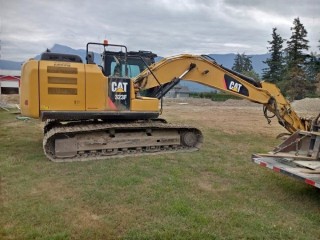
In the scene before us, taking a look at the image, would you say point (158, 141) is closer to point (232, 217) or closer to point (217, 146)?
point (217, 146)

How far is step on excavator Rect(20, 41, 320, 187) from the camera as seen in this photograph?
774cm

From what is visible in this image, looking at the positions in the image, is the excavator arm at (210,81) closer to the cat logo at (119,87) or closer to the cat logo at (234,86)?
the cat logo at (234,86)

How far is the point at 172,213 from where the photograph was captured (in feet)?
16.0

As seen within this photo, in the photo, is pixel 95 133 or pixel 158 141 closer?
pixel 95 133

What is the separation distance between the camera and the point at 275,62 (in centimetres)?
6066

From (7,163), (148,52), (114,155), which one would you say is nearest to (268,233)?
(114,155)

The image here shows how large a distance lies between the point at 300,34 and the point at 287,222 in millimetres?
54431

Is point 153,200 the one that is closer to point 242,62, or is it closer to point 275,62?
point 275,62

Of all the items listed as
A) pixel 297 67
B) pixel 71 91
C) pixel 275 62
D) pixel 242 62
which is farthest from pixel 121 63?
pixel 242 62

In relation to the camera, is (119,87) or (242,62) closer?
(119,87)

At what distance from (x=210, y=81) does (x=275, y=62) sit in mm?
54951

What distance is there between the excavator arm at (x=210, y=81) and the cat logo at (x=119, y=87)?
2.50ft

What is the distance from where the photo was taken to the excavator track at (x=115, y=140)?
8.05m

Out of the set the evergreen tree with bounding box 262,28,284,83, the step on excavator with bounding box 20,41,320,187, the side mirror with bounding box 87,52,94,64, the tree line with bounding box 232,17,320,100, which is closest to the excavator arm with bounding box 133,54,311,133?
the step on excavator with bounding box 20,41,320,187
